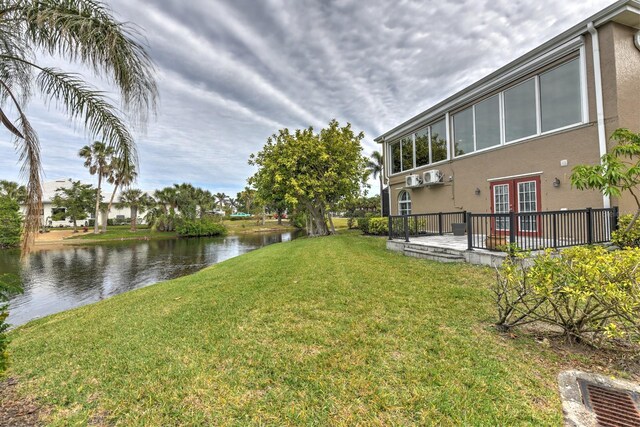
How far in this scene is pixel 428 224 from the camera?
491 inches

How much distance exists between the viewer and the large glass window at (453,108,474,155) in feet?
35.0

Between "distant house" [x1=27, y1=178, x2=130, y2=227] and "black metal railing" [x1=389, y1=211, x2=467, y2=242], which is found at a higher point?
"distant house" [x1=27, y1=178, x2=130, y2=227]

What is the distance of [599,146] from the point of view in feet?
22.7

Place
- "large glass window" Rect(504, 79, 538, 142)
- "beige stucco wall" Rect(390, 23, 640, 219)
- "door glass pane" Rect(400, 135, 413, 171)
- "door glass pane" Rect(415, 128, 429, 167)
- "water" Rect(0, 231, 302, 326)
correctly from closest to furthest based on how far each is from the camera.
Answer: "beige stucco wall" Rect(390, 23, 640, 219) < "large glass window" Rect(504, 79, 538, 142) < "water" Rect(0, 231, 302, 326) < "door glass pane" Rect(415, 128, 429, 167) < "door glass pane" Rect(400, 135, 413, 171)

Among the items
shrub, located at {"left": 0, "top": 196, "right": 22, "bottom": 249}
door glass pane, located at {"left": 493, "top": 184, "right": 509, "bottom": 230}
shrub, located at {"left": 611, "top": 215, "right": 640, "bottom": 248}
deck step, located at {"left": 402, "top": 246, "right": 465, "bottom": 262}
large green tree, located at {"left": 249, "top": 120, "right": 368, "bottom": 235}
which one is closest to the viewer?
shrub, located at {"left": 611, "top": 215, "right": 640, "bottom": 248}

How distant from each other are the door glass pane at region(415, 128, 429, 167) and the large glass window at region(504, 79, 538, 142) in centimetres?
382

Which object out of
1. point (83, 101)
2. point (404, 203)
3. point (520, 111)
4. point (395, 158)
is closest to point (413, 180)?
point (404, 203)

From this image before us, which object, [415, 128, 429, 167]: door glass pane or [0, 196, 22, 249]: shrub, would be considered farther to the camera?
[0, 196, 22, 249]: shrub

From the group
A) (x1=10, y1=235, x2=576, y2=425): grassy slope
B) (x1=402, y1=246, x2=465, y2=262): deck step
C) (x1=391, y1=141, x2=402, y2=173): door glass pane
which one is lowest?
(x1=10, y1=235, x2=576, y2=425): grassy slope

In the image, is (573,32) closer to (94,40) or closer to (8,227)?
(94,40)

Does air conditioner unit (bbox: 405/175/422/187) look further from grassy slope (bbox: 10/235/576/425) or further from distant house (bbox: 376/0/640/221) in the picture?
grassy slope (bbox: 10/235/576/425)

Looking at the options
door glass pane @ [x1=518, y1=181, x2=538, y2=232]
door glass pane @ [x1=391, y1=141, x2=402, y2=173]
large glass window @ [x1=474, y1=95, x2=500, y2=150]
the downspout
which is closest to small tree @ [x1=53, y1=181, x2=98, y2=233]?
door glass pane @ [x1=391, y1=141, x2=402, y2=173]

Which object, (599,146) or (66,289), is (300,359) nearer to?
(599,146)

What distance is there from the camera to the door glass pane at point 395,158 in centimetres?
1490
